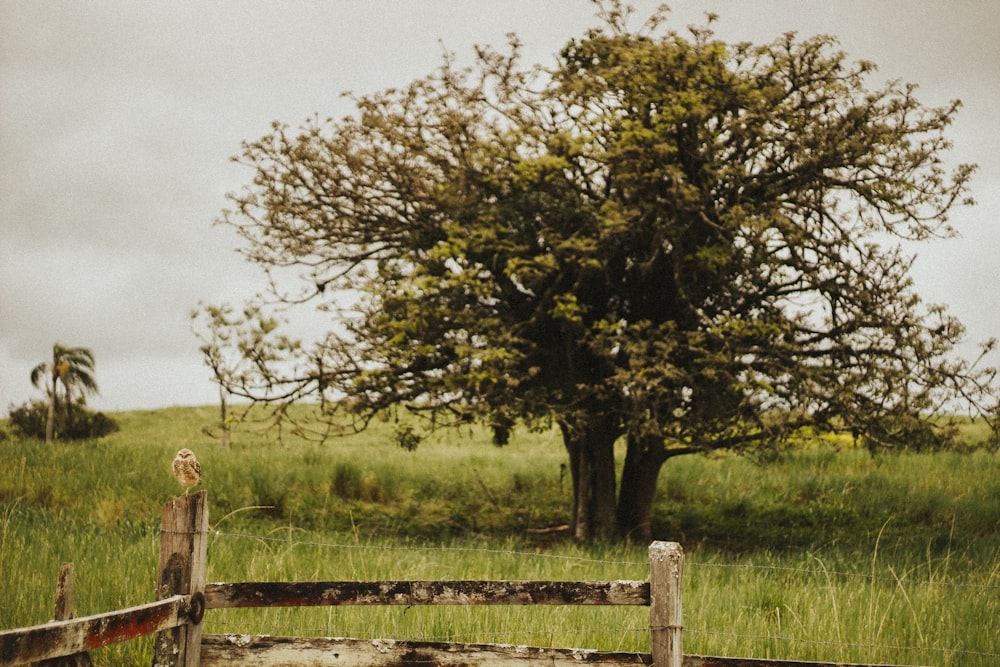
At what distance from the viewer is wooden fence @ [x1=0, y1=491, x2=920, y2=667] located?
5078mm

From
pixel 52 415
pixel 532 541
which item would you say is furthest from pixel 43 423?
pixel 532 541

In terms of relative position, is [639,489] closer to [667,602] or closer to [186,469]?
[667,602]

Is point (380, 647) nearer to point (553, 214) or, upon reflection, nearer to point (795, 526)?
point (553, 214)

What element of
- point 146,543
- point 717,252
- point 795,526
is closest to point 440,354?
point 717,252

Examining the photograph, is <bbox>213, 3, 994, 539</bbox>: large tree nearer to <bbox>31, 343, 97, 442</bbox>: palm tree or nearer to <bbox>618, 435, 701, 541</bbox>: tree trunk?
<bbox>618, 435, 701, 541</bbox>: tree trunk

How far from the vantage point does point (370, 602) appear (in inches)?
211

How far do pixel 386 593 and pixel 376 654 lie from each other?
15.1 inches

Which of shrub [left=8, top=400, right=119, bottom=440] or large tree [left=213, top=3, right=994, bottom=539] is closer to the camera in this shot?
large tree [left=213, top=3, right=994, bottom=539]

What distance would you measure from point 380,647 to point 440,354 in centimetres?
992

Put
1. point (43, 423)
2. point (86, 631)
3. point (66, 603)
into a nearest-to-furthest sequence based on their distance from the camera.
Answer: point (86, 631) → point (66, 603) → point (43, 423)

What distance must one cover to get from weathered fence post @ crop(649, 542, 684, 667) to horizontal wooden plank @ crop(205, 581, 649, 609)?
0.70 feet

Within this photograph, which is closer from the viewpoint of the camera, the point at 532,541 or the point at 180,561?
the point at 180,561

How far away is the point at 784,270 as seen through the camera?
15.4 metres

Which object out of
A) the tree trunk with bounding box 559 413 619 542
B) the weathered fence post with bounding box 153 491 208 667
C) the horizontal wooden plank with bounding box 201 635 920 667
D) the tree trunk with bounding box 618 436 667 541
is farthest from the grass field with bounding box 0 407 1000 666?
the weathered fence post with bounding box 153 491 208 667
